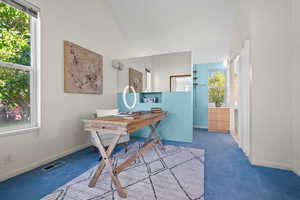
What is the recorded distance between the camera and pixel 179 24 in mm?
3646

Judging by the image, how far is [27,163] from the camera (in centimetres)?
192

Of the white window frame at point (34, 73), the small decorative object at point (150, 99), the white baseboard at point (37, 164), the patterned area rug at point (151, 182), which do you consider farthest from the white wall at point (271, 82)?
the white window frame at point (34, 73)

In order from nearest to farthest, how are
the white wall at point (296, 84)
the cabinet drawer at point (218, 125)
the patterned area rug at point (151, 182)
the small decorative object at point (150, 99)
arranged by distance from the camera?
1. the patterned area rug at point (151, 182)
2. the white wall at point (296, 84)
3. the small decorative object at point (150, 99)
4. the cabinet drawer at point (218, 125)

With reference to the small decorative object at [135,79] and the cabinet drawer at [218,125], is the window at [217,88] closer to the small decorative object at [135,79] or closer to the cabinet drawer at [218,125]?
the cabinet drawer at [218,125]

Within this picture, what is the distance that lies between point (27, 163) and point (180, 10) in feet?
14.1

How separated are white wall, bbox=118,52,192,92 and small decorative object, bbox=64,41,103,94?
797 millimetres

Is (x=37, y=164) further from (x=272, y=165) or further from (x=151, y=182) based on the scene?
(x=272, y=165)

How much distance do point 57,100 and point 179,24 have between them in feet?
11.3

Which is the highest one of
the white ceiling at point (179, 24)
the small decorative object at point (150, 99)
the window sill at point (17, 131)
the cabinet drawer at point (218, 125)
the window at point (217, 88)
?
the white ceiling at point (179, 24)

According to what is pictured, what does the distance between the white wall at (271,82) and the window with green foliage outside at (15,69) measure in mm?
3464

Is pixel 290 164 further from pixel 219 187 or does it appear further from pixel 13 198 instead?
pixel 13 198

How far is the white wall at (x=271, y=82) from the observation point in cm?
196

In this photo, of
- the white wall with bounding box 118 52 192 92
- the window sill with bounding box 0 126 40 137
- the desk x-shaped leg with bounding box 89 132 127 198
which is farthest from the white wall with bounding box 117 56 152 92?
the desk x-shaped leg with bounding box 89 132 127 198

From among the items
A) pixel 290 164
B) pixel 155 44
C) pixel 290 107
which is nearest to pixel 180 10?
pixel 155 44
